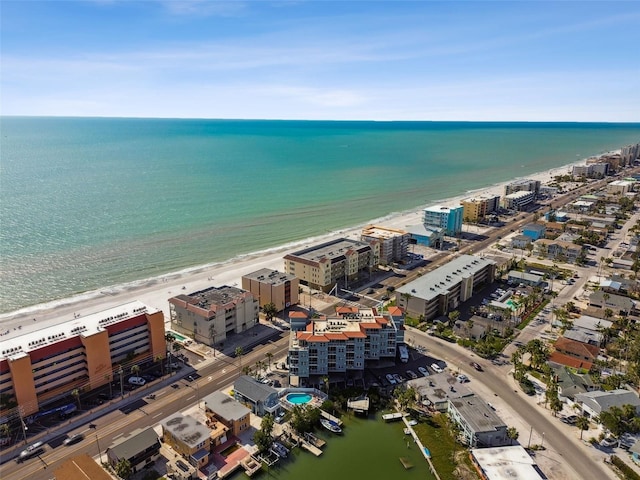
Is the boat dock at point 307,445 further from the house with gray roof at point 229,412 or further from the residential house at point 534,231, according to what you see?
the residential house at point 534,231

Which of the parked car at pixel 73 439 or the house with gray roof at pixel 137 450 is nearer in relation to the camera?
the house with gray roof at pixel 137 450

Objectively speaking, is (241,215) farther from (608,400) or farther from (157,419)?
(608,400)

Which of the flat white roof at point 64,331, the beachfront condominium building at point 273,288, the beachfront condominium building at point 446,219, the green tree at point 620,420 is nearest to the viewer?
the green tree at point 620,420

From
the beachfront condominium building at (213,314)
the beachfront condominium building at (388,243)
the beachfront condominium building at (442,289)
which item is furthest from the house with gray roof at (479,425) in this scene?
the beachfront condominium building at (388,243)

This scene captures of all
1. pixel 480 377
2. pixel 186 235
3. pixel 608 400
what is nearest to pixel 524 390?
pixel 480 377

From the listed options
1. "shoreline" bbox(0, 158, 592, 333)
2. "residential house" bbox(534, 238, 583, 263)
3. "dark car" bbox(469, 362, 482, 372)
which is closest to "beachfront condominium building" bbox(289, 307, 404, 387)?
"dark car" bbox(469, 362, 482, 372)

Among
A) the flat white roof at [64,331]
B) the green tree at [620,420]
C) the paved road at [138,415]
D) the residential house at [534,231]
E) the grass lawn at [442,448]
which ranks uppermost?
the flat white roof at [64,331]

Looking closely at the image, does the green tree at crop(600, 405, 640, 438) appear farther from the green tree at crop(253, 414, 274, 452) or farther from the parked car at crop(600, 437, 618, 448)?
the green tree at crop(253, 414, 274, 452)
